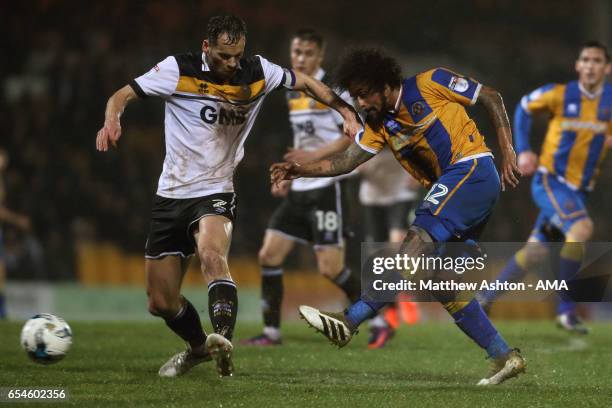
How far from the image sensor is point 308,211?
9062 millimetres

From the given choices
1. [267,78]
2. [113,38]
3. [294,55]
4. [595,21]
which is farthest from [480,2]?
[267,78]

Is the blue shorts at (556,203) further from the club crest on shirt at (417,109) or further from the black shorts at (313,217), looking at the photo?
the club crest on shirt at (417,109)

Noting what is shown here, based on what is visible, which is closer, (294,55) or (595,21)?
(294,55)

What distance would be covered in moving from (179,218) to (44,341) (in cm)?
109

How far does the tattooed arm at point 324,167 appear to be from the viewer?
625 centimetres

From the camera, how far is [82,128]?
1761cm

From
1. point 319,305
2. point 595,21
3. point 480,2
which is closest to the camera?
point 319,305

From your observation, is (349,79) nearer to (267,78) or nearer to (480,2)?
(267,78)

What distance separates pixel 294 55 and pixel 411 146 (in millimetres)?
2946

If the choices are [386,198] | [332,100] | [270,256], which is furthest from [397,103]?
[386,198]

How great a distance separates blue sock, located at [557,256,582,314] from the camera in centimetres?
974

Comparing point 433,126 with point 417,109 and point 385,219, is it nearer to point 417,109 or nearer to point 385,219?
point 417,109

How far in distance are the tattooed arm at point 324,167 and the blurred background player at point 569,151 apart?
3.38 metres

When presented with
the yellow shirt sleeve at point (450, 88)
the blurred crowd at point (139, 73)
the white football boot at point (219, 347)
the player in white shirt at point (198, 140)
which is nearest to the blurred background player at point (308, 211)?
the player in white shirt at point (198, 140)
